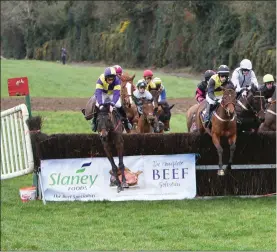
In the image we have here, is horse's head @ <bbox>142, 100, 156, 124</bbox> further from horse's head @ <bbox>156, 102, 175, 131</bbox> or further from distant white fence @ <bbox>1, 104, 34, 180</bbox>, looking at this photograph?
distant white fence @ <bbox>1, 104, 34, 180</bbox>

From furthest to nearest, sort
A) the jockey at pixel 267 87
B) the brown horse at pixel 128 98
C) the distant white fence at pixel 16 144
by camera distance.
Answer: the brown horse at pixel 128 98
the jockey at pixel 267 87
the distant white fence at pixel 16 144

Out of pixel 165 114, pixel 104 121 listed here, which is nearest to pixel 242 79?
pixel 165 114

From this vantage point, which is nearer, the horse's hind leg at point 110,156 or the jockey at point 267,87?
the horse's hind leg at point 110,156

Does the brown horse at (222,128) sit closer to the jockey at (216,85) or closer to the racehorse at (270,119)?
the jockey at (216,85)

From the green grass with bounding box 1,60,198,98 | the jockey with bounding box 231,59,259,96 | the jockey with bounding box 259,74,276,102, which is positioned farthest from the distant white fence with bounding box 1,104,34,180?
the green grass with bounding box 1,60,198,98

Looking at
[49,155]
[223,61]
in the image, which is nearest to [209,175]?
[49,155]

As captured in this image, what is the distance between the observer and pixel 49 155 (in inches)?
501

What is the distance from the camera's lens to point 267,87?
13.6 m

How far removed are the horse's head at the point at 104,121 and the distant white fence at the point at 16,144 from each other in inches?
78.1

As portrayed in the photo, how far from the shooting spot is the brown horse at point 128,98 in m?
14.5

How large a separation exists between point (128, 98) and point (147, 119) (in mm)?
733

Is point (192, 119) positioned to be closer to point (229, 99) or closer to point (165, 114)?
point (165, 114)

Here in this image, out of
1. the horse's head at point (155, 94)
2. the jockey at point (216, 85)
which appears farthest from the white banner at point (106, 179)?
the horse's head at point (155, 94)

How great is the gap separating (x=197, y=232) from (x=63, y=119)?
15693 mm
